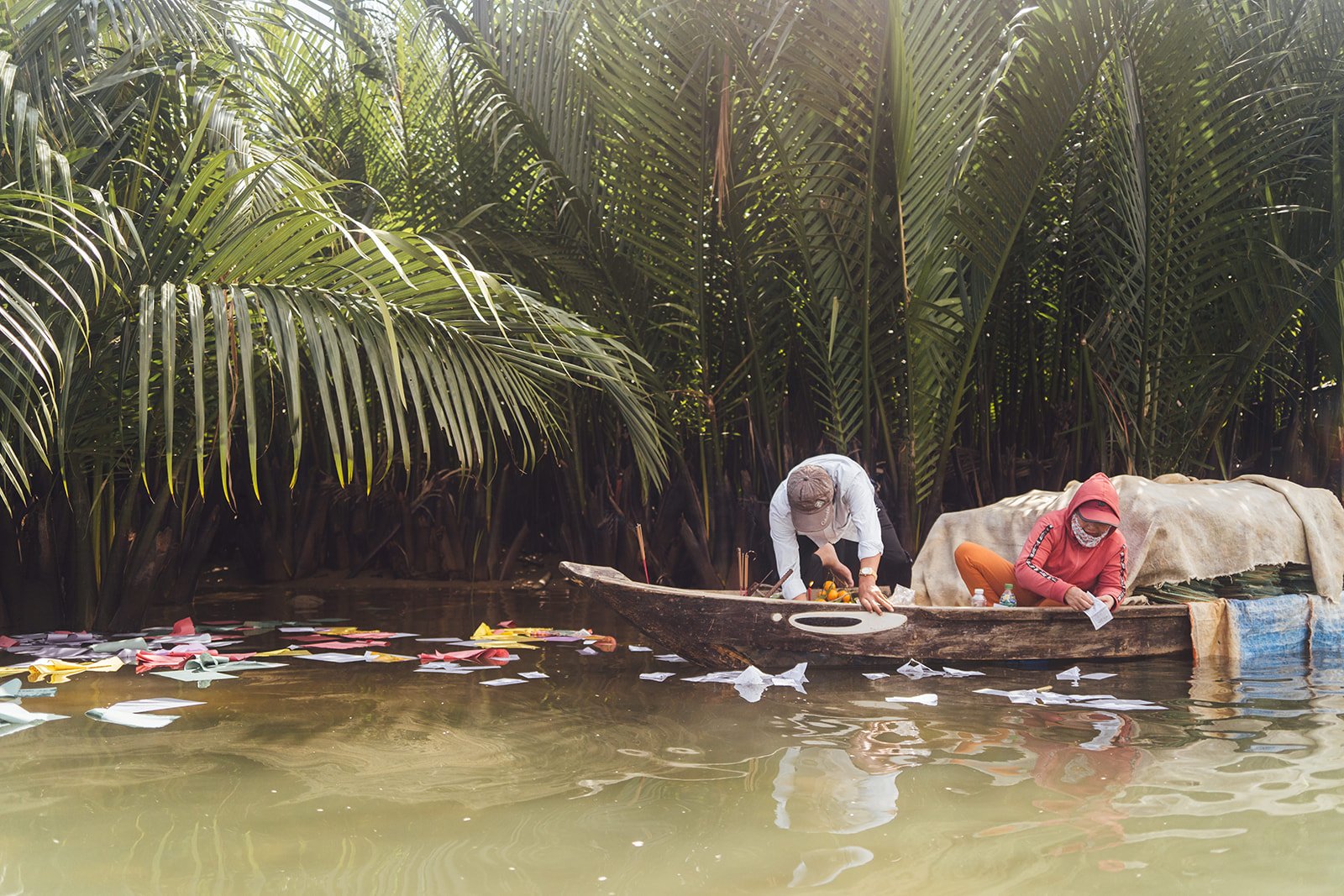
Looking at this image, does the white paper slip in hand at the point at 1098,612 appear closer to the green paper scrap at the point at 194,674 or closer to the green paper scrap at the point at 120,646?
the green paper scrap at the point at 194,674

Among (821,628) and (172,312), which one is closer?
(172,312)

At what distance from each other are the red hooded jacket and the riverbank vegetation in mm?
1089

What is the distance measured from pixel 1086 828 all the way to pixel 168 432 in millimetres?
3478

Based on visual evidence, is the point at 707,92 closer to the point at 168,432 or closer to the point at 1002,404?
the point at 1002,404

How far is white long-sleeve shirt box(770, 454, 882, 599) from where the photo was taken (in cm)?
551

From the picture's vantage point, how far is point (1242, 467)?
305 inches

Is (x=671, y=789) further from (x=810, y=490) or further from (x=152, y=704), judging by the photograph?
(x=810, y=490)

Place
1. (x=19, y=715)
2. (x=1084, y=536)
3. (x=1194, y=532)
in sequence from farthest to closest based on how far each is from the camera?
(x=1194, y=532) → (x=1084, y=536) → (x=19, y=715)

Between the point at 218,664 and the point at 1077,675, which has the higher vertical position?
the point at 218,664

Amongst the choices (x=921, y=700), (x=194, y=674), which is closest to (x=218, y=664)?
(x=194, y=674)

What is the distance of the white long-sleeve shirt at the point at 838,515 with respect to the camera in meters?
5.51

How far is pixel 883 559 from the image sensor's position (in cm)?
668

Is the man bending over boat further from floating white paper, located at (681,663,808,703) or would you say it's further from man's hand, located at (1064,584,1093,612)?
man's hand, located at (1064,584,1093,612)

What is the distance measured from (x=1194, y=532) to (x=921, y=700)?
2082 millimetres
